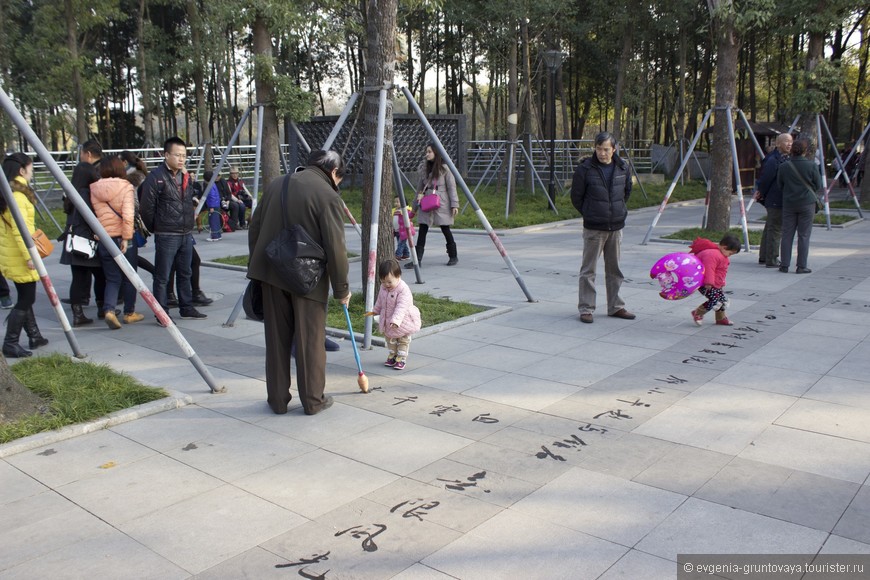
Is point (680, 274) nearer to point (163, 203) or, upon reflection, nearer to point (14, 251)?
point (163, 203)

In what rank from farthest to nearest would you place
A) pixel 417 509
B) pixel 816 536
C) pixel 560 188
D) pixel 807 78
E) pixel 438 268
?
1. pixel 560 188
2. pixel 807 78
3. pixel 438 268
4. pixel 417 509
5. pixel 816 536

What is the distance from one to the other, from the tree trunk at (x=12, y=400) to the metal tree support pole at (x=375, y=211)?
271 cm

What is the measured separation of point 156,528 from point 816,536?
300 cm

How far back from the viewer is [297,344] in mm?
4922

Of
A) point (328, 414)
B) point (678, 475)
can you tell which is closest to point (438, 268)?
point (328, 414)

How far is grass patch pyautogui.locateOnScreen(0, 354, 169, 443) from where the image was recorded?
4.70 m

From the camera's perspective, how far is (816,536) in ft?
10.8

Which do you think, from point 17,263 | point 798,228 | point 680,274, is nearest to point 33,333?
point 17,263

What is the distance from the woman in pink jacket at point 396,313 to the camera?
586cm

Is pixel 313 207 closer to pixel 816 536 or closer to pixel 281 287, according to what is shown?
pixel 281 287

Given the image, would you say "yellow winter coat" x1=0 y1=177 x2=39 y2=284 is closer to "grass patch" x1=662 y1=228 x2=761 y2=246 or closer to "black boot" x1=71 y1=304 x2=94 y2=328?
"black boot" x1=71 y1=304 x2=94 y2=328

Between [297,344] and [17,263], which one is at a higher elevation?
[17,263]

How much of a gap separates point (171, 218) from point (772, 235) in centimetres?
782

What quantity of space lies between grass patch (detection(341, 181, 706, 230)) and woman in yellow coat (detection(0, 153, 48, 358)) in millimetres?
9882
